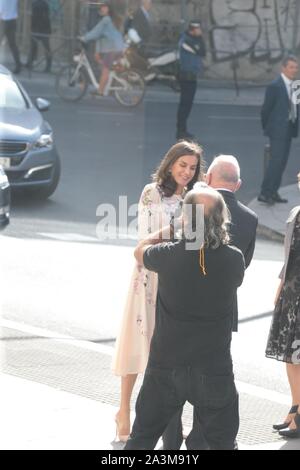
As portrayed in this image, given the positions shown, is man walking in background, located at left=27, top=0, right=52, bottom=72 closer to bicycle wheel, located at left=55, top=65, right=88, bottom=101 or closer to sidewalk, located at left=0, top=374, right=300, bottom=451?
bicycle wheel, located at left=55, top=65, right=88, bottom=101

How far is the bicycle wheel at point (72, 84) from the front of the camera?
25500mm

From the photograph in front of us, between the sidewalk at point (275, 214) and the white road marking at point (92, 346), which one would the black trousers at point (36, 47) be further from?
the white road marking at point (92, 346)

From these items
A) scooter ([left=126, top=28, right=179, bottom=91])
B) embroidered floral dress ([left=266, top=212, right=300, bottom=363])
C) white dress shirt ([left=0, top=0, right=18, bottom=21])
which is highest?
embroidered floral dress ([left=266, top=212, right=300, bottom=363])

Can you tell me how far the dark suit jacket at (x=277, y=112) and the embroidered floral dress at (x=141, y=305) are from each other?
8.89 meters

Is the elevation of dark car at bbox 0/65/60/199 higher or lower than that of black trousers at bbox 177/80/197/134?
higher

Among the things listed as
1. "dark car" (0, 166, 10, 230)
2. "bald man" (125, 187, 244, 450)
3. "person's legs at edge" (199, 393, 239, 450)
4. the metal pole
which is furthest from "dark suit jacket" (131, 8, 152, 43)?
"person's legs at edge" (199, 393, 239, 450)

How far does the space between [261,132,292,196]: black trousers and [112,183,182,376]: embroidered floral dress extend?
923 cm

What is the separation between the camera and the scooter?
27.8m

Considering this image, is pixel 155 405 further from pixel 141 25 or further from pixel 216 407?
pixel 141 25

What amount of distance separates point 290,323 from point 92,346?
2.32 m

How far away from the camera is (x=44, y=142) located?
16.0m

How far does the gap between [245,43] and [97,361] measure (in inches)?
882

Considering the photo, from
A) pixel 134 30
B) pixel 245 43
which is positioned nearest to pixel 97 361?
pixel 134 30

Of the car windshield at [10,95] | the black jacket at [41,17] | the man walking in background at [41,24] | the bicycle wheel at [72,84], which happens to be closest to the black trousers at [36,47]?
the man walking in background at [41,24]
